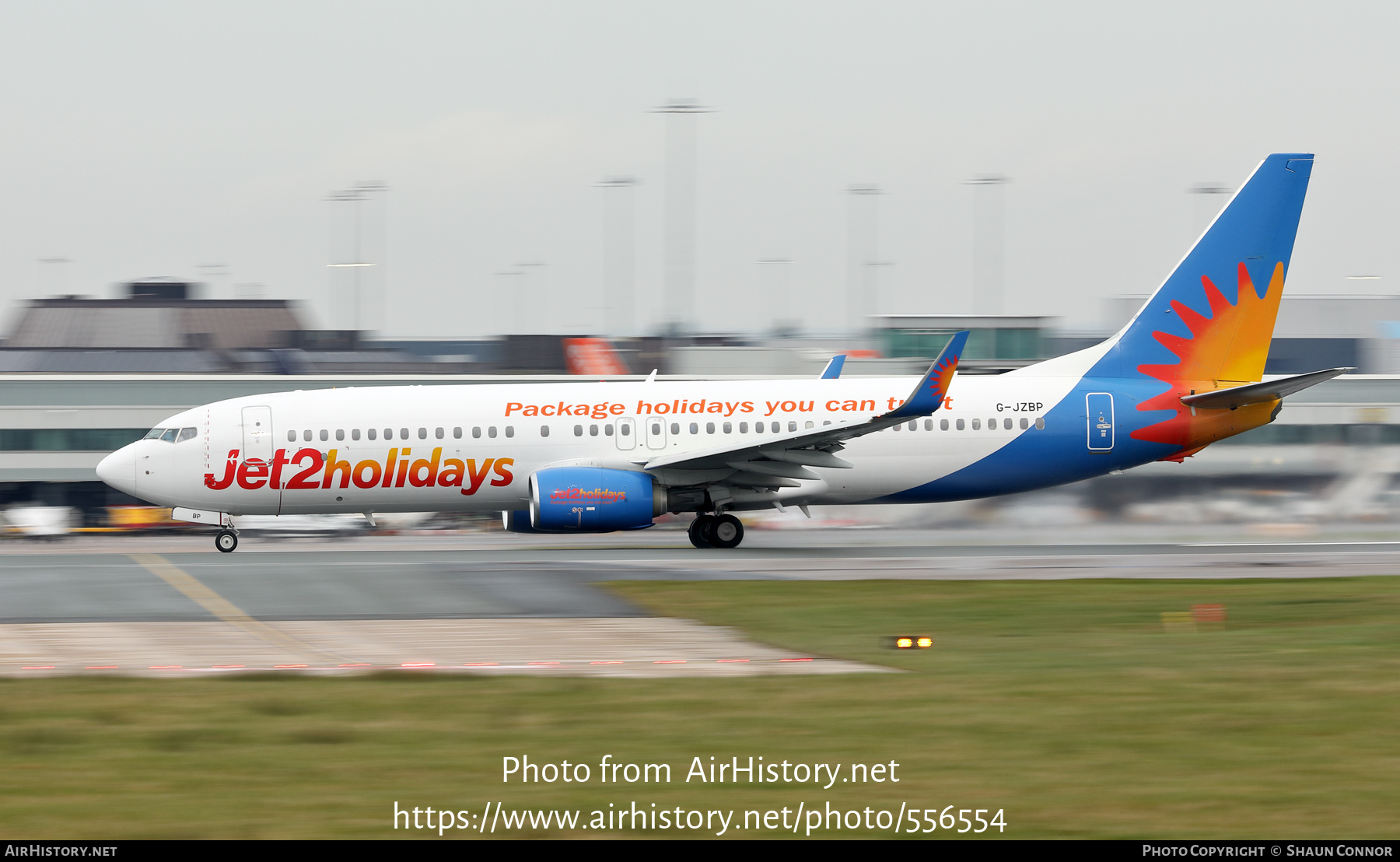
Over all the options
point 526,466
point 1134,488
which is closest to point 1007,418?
point 1134,488

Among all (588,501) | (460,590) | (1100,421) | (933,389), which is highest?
(933,389)

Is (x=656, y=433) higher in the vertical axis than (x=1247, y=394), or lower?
lower

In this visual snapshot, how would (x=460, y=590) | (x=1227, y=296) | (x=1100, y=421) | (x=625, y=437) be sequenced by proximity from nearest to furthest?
(x=460, y=590)
(x=625, y=437)
(x=1100, y=421)
(x=1227, y=296)

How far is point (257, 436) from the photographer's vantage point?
27.6m

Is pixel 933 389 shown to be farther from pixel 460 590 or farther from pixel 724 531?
pixel 460 590

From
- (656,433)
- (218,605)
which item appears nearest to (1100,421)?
(656,433)

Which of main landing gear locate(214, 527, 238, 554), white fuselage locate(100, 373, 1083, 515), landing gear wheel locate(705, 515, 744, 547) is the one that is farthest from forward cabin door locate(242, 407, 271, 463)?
landing gear wheel locate(705, 515, 744, 547)

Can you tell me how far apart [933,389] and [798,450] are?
2928 millimetres

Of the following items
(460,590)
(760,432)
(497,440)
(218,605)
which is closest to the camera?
(218,605)

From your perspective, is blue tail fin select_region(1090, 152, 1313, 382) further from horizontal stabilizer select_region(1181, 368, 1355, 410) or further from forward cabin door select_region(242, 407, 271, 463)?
forward cabin door select_region(242, 407, 271, 463)

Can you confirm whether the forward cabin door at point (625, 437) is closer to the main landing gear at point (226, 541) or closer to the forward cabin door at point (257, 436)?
the forward cabin door at point (257, 436)

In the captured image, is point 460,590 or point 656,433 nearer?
point 460,590
